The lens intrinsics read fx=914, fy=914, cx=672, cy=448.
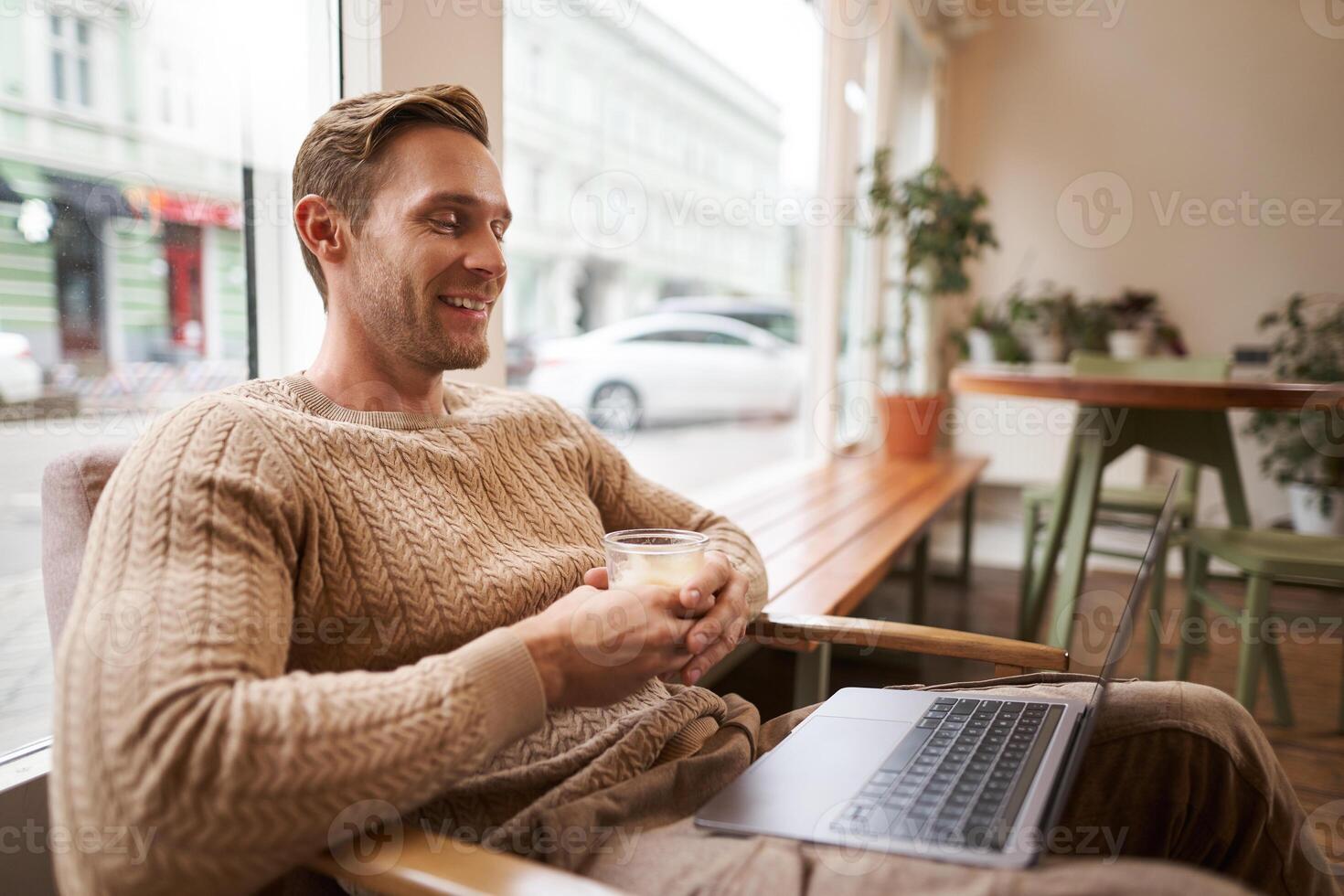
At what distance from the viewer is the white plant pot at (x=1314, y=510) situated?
13.6ft

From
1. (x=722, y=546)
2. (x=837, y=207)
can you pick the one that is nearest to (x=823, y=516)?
(x=722, y=546)

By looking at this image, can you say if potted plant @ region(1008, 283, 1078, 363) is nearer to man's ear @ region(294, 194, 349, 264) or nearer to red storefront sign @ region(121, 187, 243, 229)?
red storefront sign @ region(121, 187, 243, 229)

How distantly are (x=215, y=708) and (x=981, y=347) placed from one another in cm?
498

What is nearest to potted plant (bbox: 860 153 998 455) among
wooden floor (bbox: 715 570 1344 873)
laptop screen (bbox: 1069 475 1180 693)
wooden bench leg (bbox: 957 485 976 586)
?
wooden bench leg (bbox: 957 485 976 586)

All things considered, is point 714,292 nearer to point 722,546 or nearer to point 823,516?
point 823,516

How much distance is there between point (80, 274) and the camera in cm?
121

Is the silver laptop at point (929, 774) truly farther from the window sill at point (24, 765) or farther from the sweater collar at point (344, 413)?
the window sill at point (24, 765)

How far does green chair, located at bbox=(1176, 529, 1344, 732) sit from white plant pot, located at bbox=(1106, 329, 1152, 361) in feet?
7.75

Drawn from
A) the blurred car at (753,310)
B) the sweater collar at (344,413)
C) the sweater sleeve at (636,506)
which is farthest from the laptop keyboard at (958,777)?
the blurred car at (753,310)

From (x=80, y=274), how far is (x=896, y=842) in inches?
47.4

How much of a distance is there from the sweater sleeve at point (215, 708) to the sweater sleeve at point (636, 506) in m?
0.57

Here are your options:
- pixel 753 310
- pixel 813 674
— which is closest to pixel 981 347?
pixel 753 310

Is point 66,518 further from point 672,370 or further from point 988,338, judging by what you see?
point 988,338

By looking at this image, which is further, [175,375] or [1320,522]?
[1320,522]
